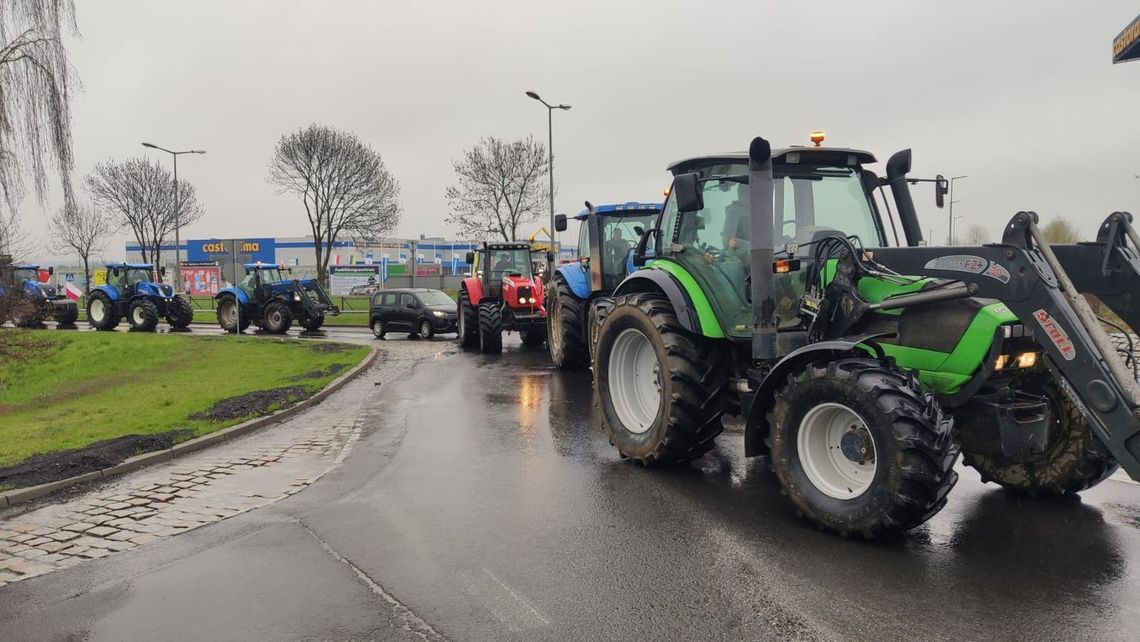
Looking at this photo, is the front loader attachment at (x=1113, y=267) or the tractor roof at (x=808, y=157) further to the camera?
the tractor roof at (x=808, y=157)

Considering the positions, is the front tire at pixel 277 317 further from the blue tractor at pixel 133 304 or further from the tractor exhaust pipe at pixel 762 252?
the tractor exhaust pipe at pixel 762 252

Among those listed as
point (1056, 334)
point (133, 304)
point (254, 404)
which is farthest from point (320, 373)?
point (133, 304)

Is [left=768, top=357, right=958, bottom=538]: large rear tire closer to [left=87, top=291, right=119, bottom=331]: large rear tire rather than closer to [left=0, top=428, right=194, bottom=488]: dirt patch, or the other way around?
[left=0, top=428, right=194, bottom=488]: dirt patch

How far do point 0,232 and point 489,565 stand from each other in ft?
34.4

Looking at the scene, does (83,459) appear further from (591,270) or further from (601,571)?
(591,270)

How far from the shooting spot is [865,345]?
4754 mm

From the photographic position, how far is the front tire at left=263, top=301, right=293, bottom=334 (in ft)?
82.6

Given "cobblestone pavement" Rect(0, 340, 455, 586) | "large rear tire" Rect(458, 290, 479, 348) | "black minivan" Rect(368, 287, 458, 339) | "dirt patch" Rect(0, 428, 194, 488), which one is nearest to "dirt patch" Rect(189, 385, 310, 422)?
"cobblestone pavement" Rect(0, 340, 455, 586)

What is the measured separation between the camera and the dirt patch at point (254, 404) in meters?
9.54

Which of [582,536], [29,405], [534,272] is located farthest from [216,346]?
[582,536]

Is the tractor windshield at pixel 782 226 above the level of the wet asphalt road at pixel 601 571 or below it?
above

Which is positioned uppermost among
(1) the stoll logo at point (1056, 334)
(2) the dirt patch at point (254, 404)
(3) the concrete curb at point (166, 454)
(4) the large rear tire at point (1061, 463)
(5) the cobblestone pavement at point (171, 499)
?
(1) the stoll logo at point (1056, 334)

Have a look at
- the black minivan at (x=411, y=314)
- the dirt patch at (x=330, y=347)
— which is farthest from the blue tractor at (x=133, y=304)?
the dirt patch at (x=330, y=347)

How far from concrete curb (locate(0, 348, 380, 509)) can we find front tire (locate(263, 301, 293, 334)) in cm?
1465
